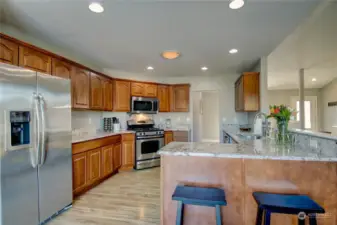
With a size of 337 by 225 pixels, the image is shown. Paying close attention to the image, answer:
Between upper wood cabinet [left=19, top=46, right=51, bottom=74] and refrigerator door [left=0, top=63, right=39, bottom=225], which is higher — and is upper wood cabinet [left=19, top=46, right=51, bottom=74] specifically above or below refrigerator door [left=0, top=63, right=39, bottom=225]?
above

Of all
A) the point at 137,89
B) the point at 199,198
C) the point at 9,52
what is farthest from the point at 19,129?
the point at 137,89

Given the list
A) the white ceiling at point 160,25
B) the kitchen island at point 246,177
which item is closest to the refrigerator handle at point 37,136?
the white ceiling at point 160,25

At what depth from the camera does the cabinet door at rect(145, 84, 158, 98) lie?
16.7 ft

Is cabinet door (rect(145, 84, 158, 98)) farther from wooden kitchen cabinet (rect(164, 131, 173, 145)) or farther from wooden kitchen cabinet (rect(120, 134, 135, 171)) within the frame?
wooden kitchen cabinet (rect(120, 134, 135, 171))

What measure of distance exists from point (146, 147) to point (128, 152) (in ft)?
1.42

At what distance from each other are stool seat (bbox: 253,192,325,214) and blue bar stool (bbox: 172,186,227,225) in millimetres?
274

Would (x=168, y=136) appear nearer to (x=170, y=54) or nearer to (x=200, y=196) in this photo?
(x=170, y=54)

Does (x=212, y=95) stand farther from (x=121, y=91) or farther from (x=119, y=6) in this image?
(x=119, y=6)

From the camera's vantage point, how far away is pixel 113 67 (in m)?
4.61

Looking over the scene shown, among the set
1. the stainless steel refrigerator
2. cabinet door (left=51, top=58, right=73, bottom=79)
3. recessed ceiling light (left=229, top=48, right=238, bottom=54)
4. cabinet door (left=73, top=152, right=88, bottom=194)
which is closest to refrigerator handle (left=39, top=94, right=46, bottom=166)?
the stainless steel refrigerator

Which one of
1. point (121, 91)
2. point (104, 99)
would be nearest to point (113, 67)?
point (121, 91)

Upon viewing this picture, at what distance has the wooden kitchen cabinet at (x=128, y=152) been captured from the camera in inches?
171

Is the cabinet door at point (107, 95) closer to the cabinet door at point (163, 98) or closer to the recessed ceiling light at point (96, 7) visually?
the cabinet door at point (163, 98)

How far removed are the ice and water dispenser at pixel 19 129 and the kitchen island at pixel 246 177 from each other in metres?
1.45
